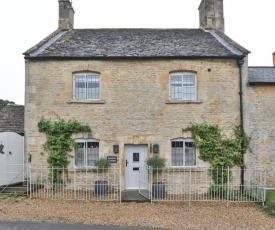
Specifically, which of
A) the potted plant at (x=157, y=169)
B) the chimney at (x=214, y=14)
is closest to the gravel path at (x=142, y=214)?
the potted plant at (x=157, y=169)

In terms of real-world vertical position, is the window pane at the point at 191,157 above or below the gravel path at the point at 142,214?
above

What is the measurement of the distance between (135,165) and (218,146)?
4088mm

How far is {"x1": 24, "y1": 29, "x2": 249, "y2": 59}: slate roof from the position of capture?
1447 cm

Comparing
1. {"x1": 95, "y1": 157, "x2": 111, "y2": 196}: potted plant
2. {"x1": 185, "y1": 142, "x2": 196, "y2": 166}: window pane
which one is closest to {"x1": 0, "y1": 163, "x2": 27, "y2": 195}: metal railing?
{"x1": 95, "y1": 157, "x2": 111, "y2": 196}: potted plant

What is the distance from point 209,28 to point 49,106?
10243mm

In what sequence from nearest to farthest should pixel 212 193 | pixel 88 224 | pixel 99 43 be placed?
1. pixel 88 224
2. pixel 212 193
3. pixel 99 43

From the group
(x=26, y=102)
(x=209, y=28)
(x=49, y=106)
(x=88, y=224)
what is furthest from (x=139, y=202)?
(x=209, y=28)

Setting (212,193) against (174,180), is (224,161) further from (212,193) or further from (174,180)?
(174,180)

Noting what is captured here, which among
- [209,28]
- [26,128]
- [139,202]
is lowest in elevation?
[139,202]

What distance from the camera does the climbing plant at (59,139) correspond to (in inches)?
550

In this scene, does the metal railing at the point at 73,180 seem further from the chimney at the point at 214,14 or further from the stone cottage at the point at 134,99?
the chimney at the point at 214,14

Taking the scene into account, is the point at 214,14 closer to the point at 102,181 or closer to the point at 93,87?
the point at 93,87

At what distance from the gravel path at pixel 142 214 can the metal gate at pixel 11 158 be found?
7.63 feet

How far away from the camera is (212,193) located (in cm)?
1365
